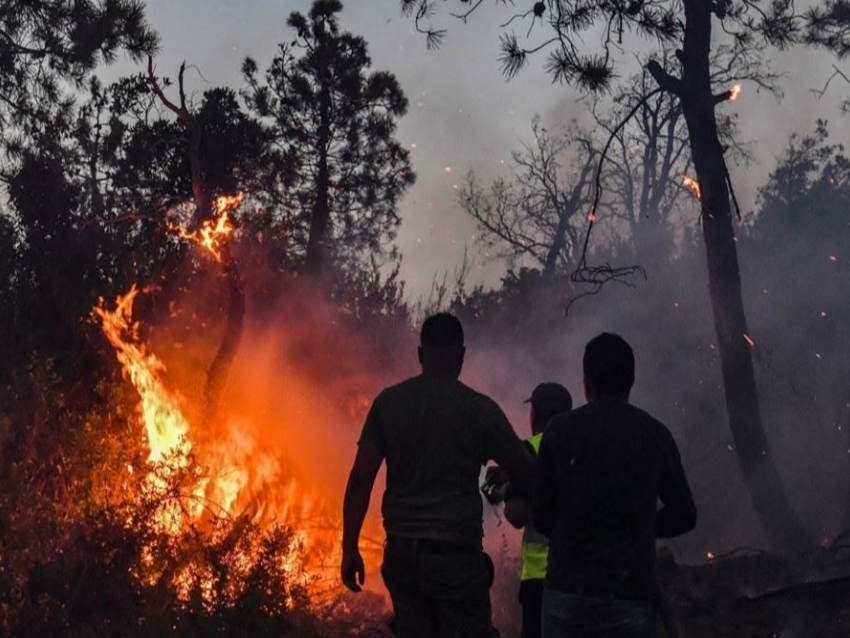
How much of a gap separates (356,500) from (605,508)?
1.31 metres

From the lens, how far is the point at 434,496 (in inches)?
183

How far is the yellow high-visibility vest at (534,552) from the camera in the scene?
5402mm

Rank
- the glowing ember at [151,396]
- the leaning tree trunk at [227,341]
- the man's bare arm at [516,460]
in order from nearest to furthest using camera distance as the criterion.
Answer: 1. the man's bare arm at [516,460]
2. the glowing ember at [151,396]
3. the leaning tree trunk at [227,341]

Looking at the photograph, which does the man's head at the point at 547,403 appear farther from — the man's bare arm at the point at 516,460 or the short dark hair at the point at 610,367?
the short dark hair at the point at 610,367

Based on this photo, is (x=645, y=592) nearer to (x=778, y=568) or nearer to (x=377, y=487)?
(x=778, y=568)

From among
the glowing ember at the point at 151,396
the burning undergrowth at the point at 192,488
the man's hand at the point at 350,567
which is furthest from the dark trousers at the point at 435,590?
the glowing ember at the point at 151,396

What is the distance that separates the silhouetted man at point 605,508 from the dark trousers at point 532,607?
132cm

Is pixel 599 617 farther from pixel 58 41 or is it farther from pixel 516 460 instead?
pixel 58 41

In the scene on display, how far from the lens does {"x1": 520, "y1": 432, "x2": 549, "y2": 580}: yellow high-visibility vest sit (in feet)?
17.7

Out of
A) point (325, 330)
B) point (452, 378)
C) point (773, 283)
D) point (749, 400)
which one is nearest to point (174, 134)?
point (325, 330)

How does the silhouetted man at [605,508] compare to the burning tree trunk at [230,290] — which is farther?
the burning tree trunk at [230,290]

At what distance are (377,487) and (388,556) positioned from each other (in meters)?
7.63

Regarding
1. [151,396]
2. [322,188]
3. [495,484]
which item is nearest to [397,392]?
[495,484]

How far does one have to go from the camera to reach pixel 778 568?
9930mm
